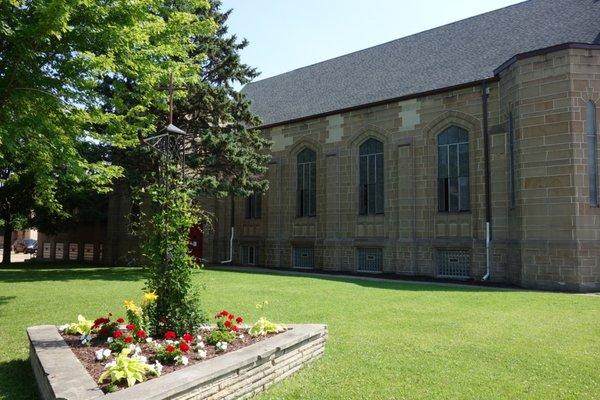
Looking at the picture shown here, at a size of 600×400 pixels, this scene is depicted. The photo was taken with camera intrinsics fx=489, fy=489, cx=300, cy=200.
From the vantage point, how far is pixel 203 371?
5105 mm

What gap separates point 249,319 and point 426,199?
12.6 meters

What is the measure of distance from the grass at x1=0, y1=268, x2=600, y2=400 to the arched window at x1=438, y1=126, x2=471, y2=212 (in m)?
5.11

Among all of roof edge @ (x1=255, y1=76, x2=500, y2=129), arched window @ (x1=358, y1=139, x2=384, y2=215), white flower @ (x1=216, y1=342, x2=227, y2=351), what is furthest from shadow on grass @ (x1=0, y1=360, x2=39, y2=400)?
roof edge @ (x1=255, y1=76, x2=500, y2=129)

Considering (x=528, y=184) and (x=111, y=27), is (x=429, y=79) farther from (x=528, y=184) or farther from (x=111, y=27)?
(x=111, y=27)

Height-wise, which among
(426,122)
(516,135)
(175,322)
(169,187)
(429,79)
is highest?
(429,79)

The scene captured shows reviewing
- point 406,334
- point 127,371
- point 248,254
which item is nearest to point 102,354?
point 127,371

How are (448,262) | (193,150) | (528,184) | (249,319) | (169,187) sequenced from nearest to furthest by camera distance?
(169,187) → (249,319) → (528,184) → (448,262) → (193,150)

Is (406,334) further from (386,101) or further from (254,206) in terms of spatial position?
(254,206)

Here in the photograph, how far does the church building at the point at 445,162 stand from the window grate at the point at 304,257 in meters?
0.08

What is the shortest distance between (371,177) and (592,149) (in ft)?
30.4

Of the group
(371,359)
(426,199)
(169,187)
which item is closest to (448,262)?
(426,199)

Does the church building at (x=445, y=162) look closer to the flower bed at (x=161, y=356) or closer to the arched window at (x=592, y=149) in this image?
the arched window at (x=592, y=149)

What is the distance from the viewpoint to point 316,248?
24.3 metres

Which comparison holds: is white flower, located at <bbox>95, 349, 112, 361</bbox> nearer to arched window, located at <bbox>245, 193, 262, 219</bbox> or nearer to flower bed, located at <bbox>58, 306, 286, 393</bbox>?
flower bed, located at <bbox>58, 306, 286, 393</bbox>
